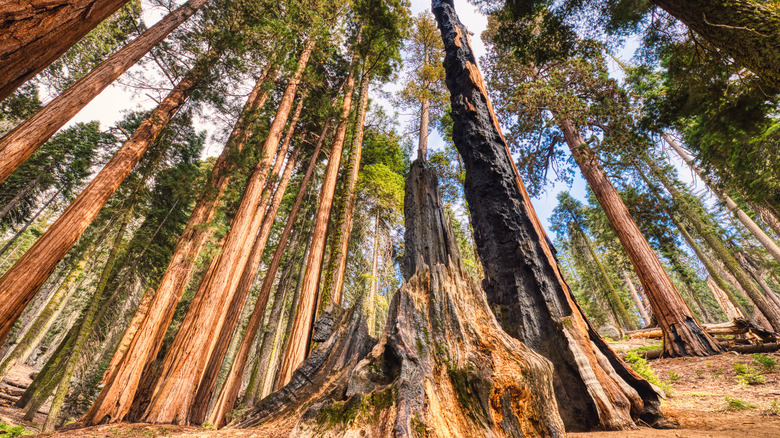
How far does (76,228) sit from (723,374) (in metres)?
10.8

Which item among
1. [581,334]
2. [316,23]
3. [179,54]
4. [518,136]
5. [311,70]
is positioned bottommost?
[581,334]

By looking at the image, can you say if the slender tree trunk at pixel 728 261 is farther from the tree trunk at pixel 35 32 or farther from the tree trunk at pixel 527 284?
the tree trunk at pixel 35 32

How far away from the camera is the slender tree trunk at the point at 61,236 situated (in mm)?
3432

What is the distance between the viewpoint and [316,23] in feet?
27.0

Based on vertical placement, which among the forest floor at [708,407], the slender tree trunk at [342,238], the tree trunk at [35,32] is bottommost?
the forest floor at [708,407]

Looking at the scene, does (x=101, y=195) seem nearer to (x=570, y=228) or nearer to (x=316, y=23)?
(x=316, y=23)

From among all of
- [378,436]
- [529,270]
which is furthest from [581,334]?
[378,436]

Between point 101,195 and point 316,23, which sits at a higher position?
point 316,23

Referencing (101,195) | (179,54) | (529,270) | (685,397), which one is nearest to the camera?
(529,270)

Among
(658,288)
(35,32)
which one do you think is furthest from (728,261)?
(35,32)

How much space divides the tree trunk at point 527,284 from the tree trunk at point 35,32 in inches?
144

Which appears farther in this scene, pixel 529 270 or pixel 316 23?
pixel 316 23

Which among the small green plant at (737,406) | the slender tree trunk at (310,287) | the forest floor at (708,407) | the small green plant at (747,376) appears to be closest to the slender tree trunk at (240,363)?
the slender tree trunk at (310,287)

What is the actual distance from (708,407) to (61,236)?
8640 millimetres
